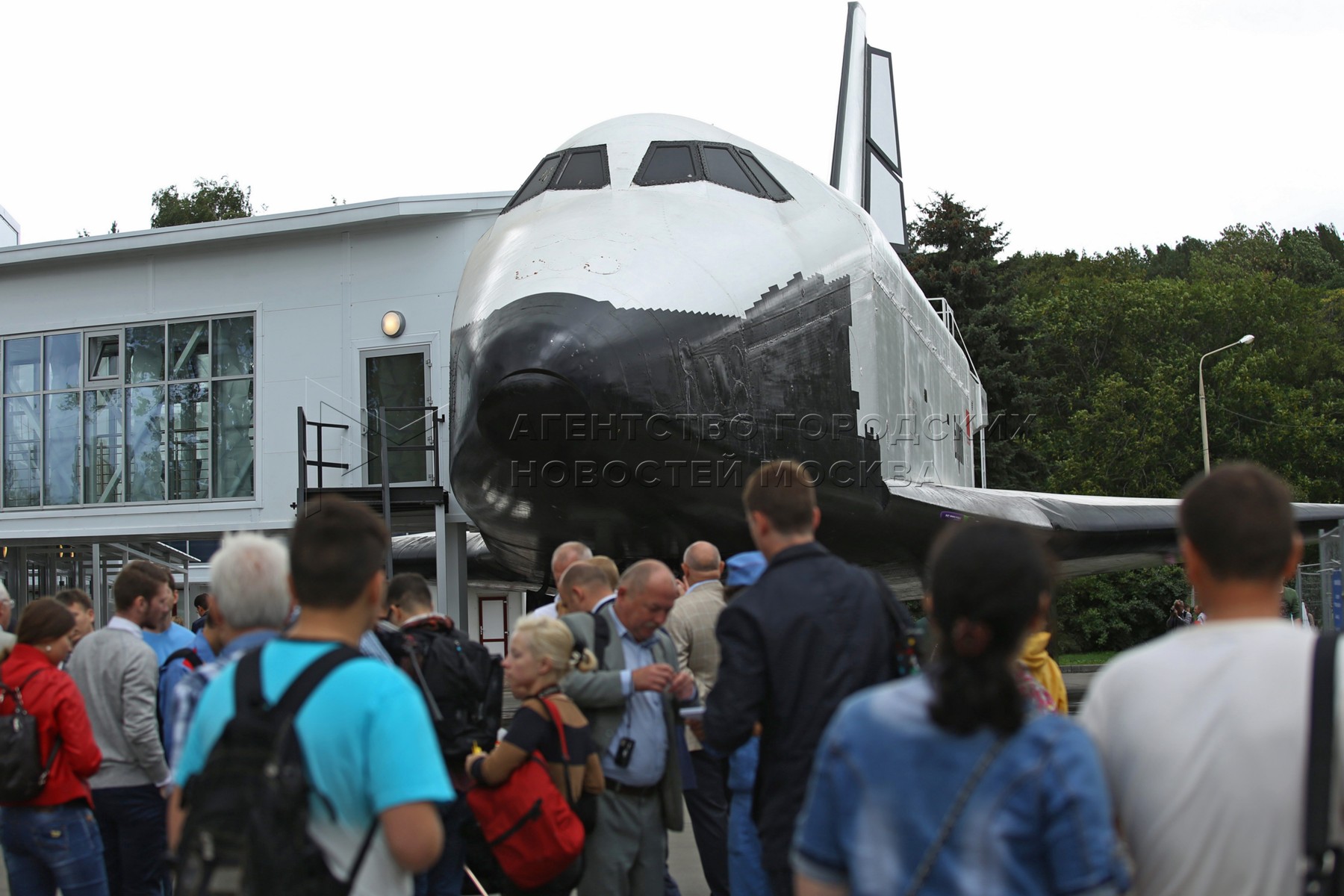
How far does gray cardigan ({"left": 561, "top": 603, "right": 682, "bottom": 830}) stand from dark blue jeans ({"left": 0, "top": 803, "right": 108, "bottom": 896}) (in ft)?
5.35

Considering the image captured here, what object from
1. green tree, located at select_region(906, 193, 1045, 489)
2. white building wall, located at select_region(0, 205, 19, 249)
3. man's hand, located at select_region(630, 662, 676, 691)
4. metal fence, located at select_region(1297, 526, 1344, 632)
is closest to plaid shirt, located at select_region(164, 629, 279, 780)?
man's hand, located at select_region(630, 662, 676, 691)

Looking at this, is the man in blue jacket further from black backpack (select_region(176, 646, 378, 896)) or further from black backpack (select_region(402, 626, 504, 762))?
black backpack (select_region(402, 626, 504, 762))

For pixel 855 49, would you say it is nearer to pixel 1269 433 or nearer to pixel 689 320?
pixel 689 320

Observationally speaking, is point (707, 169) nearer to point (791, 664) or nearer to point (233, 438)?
point (791, 664)

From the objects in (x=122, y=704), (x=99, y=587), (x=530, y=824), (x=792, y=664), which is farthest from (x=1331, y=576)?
(x=99, y=587)

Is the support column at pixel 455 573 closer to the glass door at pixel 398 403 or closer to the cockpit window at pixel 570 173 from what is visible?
the glass door at pixel 398 403

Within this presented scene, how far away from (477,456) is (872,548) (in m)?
2.46

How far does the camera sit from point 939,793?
1.53m

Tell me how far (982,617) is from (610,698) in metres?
2.16

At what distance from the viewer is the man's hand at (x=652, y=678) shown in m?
3.59

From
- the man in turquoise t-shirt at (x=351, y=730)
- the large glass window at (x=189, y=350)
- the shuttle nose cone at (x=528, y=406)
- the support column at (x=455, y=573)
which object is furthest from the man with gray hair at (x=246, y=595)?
the large glass window at (x=189, y=350)

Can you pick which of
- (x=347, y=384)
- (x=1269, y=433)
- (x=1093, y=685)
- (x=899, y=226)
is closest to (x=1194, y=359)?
(x=1269, y=433)

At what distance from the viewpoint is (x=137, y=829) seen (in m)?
4.20

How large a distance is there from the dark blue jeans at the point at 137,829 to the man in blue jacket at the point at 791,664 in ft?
8.17
